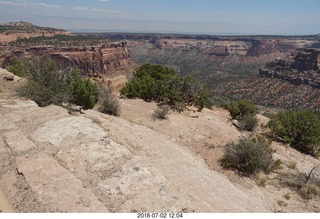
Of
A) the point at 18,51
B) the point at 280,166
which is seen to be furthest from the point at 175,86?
the point at 18,51

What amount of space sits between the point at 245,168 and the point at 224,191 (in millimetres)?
3472

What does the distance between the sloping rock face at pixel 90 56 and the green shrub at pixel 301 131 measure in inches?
2469

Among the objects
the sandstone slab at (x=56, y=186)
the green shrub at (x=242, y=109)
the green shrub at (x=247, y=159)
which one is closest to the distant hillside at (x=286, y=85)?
the green shrub at (x=242, y=109)

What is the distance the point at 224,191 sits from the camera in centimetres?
937

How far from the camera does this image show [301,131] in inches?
781

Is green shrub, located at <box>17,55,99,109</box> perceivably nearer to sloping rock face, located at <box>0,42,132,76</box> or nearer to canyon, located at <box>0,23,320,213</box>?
canyon, located at <box>0,23,320,213</box>

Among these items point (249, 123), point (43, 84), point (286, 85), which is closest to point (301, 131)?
point (249, 123)

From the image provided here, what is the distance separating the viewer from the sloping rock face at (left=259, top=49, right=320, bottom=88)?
110 m

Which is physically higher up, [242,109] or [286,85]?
[242,109]

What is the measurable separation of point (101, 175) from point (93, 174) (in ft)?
0.66

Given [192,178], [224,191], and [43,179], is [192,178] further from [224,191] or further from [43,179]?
[43,179]

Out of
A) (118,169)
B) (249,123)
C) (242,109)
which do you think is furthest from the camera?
(242,109)

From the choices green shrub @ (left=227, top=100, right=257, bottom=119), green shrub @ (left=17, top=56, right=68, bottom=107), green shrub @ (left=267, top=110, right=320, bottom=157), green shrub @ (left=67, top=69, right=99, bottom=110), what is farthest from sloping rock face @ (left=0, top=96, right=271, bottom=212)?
green shrub @ (left=227, top=100, right=257, bottom=119)
